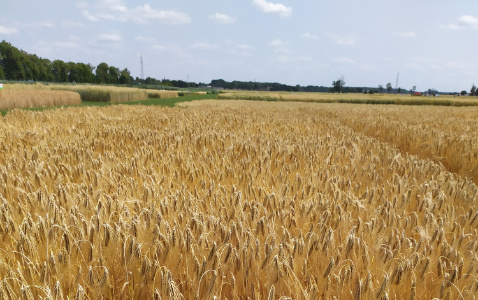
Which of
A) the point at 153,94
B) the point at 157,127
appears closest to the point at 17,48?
the point at 153,94

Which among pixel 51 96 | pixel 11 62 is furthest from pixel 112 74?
pixel 51 96

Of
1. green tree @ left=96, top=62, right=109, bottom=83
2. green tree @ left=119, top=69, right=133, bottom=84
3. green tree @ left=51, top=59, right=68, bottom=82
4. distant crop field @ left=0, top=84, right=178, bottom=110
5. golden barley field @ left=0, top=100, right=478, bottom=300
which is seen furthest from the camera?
green tree @ left=119, top=69, right=133, bottom=84

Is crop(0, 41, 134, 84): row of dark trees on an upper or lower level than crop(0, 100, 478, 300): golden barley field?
upper

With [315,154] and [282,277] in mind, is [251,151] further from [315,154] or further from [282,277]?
[282,277]

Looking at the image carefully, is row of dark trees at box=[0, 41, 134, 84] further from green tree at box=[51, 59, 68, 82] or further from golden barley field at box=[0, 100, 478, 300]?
golden barley field at box=[0, 100, 478, 300]

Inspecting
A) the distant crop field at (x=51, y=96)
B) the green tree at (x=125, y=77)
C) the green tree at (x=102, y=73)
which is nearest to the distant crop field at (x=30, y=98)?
the distant crop field at (x=51, y=96)

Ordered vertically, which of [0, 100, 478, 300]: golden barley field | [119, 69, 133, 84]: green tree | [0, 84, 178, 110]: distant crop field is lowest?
[0, 100, 478, 300]: golden barley field

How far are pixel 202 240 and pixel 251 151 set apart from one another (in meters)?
2.37

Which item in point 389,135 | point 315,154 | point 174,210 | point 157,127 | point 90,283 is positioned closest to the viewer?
point 90,283

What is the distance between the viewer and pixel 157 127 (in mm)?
6320

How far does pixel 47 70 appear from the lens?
11138 centimetres

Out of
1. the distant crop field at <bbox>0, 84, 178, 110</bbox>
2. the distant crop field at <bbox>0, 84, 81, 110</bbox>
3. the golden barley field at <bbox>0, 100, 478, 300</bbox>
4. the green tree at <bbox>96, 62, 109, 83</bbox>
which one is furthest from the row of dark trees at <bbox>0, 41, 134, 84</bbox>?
the golden barley field at <bbox>0, 100, 478, 300</bbox>

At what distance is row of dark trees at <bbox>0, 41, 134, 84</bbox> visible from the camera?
304ft

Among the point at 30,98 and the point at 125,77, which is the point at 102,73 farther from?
the point at 30,98
